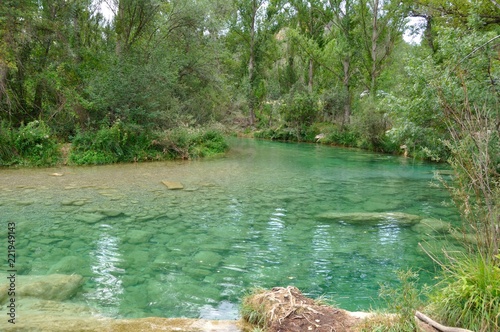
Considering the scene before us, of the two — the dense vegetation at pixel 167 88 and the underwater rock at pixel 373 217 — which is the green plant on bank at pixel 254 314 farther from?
the underwater rock at pixel 373 217

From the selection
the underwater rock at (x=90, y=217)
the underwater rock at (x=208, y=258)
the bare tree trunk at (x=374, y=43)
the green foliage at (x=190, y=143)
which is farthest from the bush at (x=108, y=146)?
the bare tree trunk at (x=374, y=43)

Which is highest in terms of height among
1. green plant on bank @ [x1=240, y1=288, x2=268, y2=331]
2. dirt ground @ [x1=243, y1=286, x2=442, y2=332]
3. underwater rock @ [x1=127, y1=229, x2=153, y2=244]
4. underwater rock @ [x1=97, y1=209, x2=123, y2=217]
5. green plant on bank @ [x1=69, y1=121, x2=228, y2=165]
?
green plant on bank @ [x1=69, y1=121, x2=228, y2=165]

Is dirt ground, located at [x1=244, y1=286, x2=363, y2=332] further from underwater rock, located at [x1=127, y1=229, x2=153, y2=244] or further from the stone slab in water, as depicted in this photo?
underwater rock, located at [x1=127, y1=229, x2=153, y2=244]

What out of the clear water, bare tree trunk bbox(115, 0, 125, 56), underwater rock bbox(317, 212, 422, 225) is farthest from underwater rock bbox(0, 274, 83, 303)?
bare tree trunk bbox(115, 0, 125, 56)

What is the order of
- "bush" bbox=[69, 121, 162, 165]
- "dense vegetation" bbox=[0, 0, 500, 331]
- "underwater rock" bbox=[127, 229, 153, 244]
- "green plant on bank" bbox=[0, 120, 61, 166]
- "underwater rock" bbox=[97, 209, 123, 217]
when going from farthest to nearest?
"bush" bbox=[69, 121, 162, 165], "green plant on bank" bbox=[0, 120, 61, 166], "underwater rock" bbox=[97, 209, 123, 217], "dense vegetation" bbox=[0, 0, 500, 331], "underwater rock" bbox=[127, 229, 153, 244]

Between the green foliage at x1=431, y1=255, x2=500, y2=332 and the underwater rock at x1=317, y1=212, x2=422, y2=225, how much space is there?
5061 mm

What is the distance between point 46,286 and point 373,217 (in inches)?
257

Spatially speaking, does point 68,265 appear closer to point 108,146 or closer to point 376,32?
point 108,146

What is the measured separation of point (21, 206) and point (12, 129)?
24.5 ft

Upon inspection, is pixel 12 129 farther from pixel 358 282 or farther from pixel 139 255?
pixel 358 282

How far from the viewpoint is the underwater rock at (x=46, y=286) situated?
4.36 meters

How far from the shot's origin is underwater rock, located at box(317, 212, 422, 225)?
8.20 m

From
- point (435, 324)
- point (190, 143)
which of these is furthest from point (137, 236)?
point (190, 143)

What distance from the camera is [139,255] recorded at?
19.7ft
